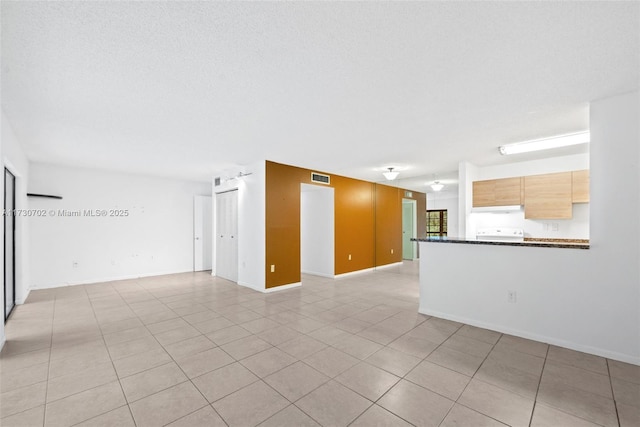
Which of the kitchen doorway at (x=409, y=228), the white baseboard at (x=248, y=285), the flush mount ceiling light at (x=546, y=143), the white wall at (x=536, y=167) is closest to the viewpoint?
the flush mount ceiling light at (x=546, y=143)

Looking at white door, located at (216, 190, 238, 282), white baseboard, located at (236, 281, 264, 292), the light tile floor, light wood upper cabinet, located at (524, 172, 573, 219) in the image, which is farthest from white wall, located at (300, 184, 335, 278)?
light wood upper cabinet, located at (524, 172, 573, 219)

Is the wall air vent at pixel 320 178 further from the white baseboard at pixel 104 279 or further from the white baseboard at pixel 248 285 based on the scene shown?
the white baseboard at pixel 104 279

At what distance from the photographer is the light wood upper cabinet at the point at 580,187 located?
14.0 ft

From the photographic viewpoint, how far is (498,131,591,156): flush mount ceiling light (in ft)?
11.6

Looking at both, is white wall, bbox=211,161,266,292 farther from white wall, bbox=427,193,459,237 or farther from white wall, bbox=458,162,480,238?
white wall, bbox=427,193,459,237

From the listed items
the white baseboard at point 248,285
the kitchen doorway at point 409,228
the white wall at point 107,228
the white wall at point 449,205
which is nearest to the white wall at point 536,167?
the kitchen doorway at point 409,228

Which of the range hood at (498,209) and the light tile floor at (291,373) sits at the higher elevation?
the range hood at (498,209)

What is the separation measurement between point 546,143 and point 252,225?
5025 millimetres

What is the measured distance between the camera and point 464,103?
2682mm

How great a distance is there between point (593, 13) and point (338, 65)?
4.99 ft

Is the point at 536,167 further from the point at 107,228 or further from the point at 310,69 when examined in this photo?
the point at 107,228

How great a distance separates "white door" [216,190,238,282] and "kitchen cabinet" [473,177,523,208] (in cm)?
510

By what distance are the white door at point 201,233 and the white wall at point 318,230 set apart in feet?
9.38

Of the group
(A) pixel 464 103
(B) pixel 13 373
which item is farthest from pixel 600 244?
(B) pixel 13 373
